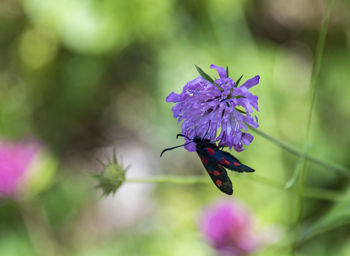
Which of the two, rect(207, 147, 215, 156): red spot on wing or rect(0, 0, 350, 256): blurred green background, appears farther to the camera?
rect(0, 0, 350, 256): blurred green background

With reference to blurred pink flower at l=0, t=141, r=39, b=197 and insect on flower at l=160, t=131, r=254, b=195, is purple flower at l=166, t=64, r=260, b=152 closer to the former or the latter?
insect on flower at l=160, t=131, r=254, b=195

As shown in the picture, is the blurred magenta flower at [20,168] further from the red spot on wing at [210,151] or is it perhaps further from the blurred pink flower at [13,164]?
the red spot on wing at [210,151]

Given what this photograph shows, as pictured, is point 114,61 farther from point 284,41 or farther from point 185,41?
point 284,41

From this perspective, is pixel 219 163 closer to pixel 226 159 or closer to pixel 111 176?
pixel 226 159

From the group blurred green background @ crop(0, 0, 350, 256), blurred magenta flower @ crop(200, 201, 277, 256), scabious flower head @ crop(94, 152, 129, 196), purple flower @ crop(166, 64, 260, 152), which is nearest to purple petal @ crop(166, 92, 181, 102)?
purple flower @ crop(166, 64, 260, 152)

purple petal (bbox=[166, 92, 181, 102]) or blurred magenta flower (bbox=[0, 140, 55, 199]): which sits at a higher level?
blurred magenta flower (bbox=[0, 140, 55, 199])

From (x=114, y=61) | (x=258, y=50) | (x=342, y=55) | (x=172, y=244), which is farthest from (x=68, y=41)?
(x=342, y=55)
